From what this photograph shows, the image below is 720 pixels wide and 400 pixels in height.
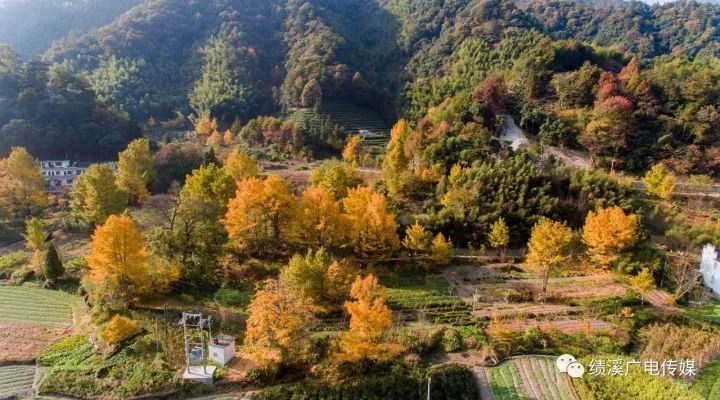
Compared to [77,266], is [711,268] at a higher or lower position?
higher

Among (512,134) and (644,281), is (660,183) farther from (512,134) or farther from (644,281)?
(644,281)

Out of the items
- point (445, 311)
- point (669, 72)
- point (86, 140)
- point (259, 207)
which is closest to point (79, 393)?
point (259, 207)

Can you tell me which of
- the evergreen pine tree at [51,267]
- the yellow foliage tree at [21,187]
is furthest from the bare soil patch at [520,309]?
the yellow foliage tree at [21,187]

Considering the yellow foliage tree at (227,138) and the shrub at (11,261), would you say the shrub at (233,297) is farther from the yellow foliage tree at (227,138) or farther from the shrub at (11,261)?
the yellow foliage tree at (227,138)

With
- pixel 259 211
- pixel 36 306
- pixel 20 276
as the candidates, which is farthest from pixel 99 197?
pixel 259 211

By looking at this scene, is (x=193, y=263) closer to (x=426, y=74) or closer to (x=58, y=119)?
(x=58, y=119)

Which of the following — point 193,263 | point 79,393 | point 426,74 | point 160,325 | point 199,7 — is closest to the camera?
point 79,393
